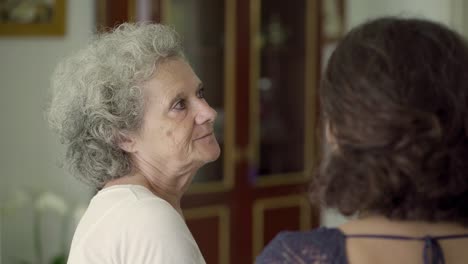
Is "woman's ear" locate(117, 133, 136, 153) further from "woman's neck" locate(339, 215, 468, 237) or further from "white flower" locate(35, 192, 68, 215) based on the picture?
"white flower" locate(35, 192, 68, 215)

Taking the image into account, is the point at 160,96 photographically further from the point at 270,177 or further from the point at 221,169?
the point at 270,177

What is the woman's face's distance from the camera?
155 centimetres

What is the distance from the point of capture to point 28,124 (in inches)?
126

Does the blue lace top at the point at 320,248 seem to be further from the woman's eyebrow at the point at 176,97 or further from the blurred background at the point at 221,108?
the blurred background at the point at 221,108

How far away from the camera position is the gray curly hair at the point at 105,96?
4.94ft

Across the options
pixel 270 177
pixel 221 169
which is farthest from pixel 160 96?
pixel 270 177

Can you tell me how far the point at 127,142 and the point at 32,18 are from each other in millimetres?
1770

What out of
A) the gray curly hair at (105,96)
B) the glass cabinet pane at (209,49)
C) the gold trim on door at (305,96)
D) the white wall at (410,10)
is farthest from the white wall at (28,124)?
the white wall at (410,10)

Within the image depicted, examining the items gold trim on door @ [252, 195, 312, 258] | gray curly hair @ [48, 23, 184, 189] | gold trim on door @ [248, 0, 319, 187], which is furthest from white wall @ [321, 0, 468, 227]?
gray curly hair @ [48, 23, 184, 189]

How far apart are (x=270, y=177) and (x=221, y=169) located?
0.35 metres

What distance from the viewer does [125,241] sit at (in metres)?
1.33

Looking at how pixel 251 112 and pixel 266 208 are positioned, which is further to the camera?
pixel 266 208

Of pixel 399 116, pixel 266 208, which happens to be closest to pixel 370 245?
pixel 399 116

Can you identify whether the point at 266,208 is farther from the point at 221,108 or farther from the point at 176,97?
the point at 176,97
